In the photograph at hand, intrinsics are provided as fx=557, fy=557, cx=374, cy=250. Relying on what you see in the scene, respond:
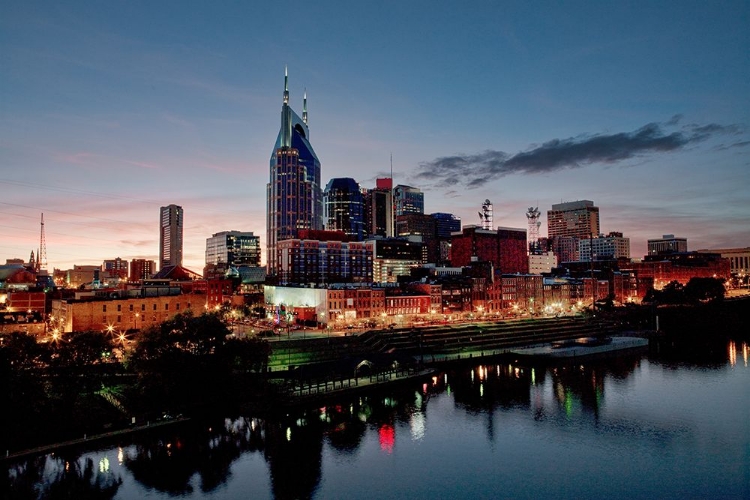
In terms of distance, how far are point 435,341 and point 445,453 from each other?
43.4 m

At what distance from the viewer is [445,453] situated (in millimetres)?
45000

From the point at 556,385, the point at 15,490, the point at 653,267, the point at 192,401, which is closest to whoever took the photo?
the point at 15,490

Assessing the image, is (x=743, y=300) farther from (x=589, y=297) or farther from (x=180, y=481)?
(x=180, y=481)

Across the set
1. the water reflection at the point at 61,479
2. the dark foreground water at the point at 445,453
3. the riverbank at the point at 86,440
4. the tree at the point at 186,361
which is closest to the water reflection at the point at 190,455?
the dark foreground water at the point at 445,453

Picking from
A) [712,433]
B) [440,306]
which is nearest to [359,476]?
[712,433]

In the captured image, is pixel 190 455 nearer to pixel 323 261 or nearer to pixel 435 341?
pixel 435 341

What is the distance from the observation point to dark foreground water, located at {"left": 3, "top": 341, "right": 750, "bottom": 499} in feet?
124

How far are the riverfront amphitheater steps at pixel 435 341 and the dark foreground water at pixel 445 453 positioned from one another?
14.7 m

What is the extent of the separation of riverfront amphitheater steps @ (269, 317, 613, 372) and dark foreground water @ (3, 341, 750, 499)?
14740 millimetres

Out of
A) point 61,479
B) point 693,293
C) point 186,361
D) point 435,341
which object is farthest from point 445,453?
point 693,293

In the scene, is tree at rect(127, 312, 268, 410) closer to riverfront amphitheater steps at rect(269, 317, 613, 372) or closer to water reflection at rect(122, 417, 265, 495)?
water reflection at rect(122, 417, 265, 495)

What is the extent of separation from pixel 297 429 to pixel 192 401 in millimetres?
10269

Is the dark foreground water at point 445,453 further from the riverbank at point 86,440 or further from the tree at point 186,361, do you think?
the tree at point 186,361

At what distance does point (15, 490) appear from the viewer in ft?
119
